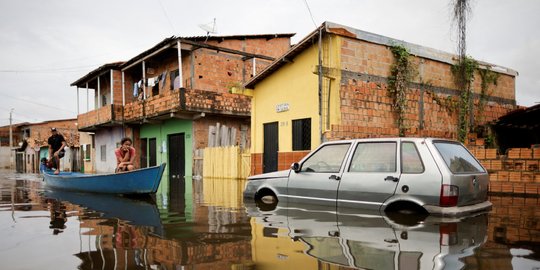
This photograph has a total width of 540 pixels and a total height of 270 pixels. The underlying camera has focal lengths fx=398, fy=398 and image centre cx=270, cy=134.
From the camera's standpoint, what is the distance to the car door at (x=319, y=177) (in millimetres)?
6477

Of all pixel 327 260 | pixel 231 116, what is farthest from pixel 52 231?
pixel 231 116

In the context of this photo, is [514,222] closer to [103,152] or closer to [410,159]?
[410,159]

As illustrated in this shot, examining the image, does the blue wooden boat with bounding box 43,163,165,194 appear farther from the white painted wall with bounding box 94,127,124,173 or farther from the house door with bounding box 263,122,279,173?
the white painted wall with bounding box 94,127,124,173

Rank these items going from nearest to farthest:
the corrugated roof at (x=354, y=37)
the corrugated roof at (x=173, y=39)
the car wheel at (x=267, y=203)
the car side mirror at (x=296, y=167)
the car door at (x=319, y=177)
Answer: the car door at (x=319, y=177) < the car side mirror at (x=296, y=167) < the car wheel at (x=267, y=203) < the corrugated roof at (x=354, y=37) < the corrugated roof at (x=173, y=39)

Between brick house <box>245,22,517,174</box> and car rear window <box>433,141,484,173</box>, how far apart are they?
19.6ft

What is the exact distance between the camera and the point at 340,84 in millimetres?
12172

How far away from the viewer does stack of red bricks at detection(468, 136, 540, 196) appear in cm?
902

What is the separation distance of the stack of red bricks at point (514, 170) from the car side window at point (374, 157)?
16.9ft

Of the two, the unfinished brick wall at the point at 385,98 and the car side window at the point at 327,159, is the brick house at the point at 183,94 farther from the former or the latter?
the car side window at the point at 327,159

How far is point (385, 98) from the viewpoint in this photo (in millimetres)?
13156

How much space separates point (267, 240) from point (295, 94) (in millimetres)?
9526

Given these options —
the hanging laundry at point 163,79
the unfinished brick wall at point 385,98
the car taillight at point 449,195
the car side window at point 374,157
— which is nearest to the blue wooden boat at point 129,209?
the car side window at point 374,157

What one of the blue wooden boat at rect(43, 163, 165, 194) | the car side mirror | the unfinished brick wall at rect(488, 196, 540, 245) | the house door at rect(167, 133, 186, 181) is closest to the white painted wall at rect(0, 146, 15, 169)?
the house door at rect(167, 133, 186, 181)

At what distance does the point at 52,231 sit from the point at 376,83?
1038cm
